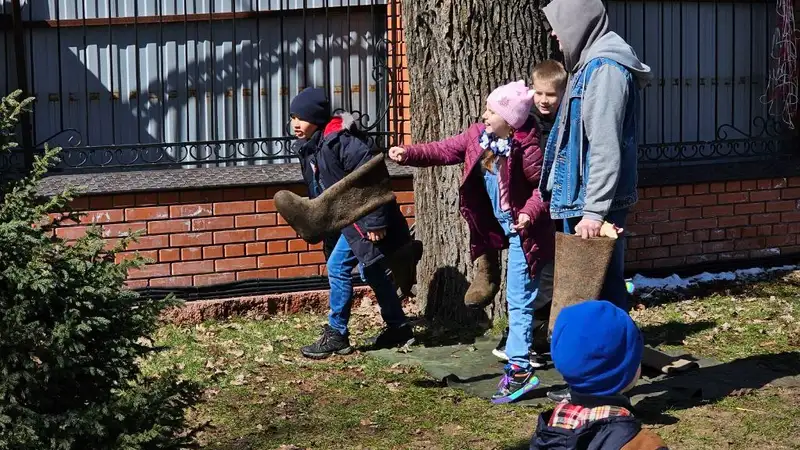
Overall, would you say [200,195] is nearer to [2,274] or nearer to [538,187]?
[538,187]

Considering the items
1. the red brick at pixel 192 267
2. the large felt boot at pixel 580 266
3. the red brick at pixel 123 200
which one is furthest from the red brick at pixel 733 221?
the red brick at pixel 123 200

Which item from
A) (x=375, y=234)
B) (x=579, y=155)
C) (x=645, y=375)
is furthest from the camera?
(x=375, y=234)

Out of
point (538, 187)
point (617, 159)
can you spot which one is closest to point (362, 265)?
point (538, 187)

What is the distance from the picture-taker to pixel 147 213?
7.41 metres

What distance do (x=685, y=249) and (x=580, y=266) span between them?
150 inches

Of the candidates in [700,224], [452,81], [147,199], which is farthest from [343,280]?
[700,224]

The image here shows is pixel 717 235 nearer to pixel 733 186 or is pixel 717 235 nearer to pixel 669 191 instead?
pixel 733 186

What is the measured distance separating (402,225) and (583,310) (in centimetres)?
352

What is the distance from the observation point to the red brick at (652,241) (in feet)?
27.9

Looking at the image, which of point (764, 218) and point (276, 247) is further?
point (764, 218)

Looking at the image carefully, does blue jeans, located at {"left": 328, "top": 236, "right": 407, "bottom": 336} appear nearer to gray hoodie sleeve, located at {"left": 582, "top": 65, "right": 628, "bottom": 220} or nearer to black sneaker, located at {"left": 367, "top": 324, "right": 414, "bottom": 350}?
black sneaker, located at {"left": 367, "top": 324, "right": 414, "bottom": 350}

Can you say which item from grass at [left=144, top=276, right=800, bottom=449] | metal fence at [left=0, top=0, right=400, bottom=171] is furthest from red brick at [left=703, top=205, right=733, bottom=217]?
metal fence at [left=0, top=0, right=400, bottom=171]

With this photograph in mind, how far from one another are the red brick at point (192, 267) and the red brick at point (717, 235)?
3.59 meters

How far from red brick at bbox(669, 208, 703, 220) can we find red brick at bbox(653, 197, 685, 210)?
36mm
